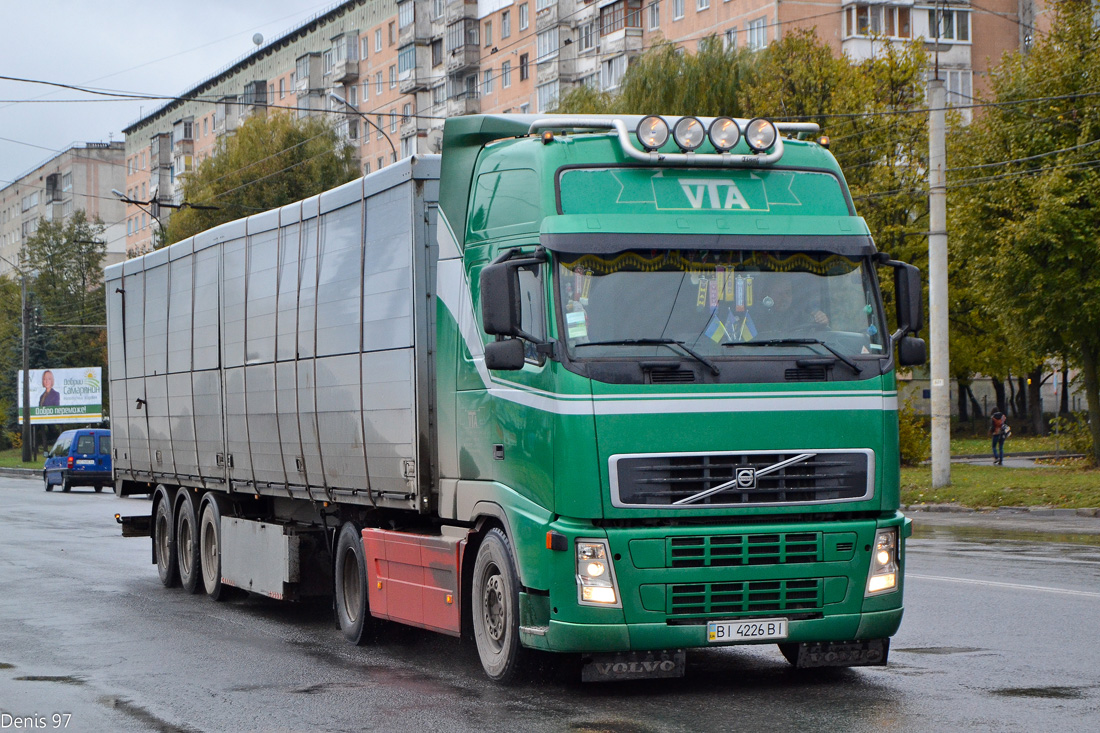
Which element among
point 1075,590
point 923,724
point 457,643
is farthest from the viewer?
point 1075,590

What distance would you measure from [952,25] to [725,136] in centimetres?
5469

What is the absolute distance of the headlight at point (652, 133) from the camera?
8.70m

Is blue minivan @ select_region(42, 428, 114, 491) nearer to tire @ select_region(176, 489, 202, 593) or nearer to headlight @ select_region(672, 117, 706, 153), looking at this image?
tire @ select_region(176, 489, 202, 593)

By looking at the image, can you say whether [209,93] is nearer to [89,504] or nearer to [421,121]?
[421,121]

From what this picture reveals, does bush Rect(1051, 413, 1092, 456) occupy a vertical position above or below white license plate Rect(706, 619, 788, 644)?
below

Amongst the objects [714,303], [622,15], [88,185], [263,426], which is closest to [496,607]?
[714,303]

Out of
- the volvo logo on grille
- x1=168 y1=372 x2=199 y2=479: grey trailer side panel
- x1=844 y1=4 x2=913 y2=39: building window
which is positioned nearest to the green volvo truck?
the volvo logo on grille

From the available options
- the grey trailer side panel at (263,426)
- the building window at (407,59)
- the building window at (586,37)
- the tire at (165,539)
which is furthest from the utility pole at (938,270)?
the building window at (407,59)

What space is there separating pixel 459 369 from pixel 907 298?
278cm

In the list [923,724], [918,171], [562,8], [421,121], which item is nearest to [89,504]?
[918,171]

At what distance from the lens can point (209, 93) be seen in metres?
107

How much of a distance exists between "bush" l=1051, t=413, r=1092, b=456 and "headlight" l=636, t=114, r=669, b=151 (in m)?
26.5

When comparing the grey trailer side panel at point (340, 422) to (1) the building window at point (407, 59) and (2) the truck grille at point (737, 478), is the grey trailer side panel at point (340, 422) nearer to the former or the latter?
(2) the truck grille at point (737, 478)

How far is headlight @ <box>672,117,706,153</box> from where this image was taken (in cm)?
880
